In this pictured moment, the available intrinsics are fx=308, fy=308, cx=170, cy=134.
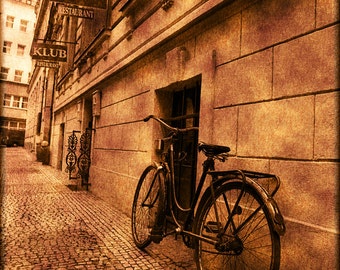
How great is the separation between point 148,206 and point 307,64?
2268mm

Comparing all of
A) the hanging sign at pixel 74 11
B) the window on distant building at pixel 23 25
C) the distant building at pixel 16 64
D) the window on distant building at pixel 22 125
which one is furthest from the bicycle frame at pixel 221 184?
the window on distant building at pixel 23 25

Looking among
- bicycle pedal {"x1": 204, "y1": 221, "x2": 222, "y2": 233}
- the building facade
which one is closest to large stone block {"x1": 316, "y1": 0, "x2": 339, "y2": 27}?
the building facade

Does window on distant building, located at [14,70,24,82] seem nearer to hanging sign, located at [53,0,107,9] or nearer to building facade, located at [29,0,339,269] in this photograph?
hanging sign, located at [53,0,107,9]

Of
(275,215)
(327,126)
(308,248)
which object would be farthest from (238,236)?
(327,126)

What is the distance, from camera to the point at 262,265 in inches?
104

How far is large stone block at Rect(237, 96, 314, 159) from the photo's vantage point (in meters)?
2.39

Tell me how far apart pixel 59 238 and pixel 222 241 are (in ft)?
8.40

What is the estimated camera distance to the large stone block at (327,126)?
2150 mm

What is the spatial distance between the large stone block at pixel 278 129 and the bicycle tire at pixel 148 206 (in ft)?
3.18

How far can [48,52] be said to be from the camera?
1202 centimetres

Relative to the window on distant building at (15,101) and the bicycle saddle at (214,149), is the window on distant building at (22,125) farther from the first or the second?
the bicycle saddle at (214,149)

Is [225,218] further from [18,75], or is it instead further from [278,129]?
[18,75]

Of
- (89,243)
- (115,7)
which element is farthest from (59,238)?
(115,7)

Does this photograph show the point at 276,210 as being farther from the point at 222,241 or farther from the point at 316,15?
the point at 316,15
